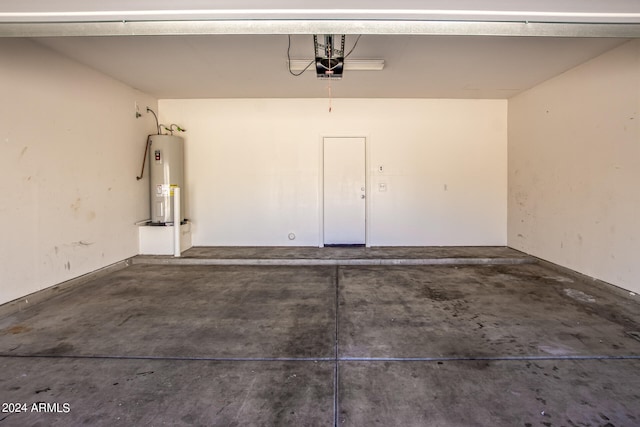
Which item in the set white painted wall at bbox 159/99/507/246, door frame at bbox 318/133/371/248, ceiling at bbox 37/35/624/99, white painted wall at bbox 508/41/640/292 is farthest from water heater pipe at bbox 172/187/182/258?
white painted wall at bbox 508/41/640/292

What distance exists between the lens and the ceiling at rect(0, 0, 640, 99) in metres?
2.29

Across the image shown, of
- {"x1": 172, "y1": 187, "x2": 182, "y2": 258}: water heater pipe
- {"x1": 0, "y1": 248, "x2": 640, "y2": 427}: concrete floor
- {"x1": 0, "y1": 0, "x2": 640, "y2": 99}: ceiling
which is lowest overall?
{"x1": 0, "y1": 248, "x2": 640, "y2": 427}: concrete floor

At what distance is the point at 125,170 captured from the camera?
Result: 5094mm

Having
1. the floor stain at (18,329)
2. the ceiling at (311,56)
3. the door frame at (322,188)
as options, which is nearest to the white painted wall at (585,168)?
the ceiling at (311,56)

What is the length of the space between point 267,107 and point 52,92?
124 inches

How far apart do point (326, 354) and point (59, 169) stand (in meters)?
3.77

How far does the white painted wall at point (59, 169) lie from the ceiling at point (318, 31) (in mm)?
341

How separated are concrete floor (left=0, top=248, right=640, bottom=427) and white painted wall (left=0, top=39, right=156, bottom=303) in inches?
18.7

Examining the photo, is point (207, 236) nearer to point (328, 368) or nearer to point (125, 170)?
point (125, 170)

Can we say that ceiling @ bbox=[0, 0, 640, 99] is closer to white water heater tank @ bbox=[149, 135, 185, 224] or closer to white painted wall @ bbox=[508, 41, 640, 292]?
white painted wall @ bbox=[508, 41, 640, 292]

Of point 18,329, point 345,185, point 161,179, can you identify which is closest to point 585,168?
point 345,185

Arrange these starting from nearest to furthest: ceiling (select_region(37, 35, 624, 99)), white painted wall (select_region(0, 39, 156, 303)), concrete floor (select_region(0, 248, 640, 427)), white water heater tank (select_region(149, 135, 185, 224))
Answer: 1. concrete floor (select_region(0, 248, 640, 427))
2. white painted wall (select_region(0, 39, 156, 303))
3. ceiling (select_region(37, 35, 624, 99))
4. white water heater tank (select_region(149, 135, 185, 224))

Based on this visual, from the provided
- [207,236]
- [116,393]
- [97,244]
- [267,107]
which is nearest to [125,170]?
[97,244]

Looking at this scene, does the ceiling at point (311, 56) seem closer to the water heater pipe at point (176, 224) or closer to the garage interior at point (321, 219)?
the garage interior at point (321, 219)
